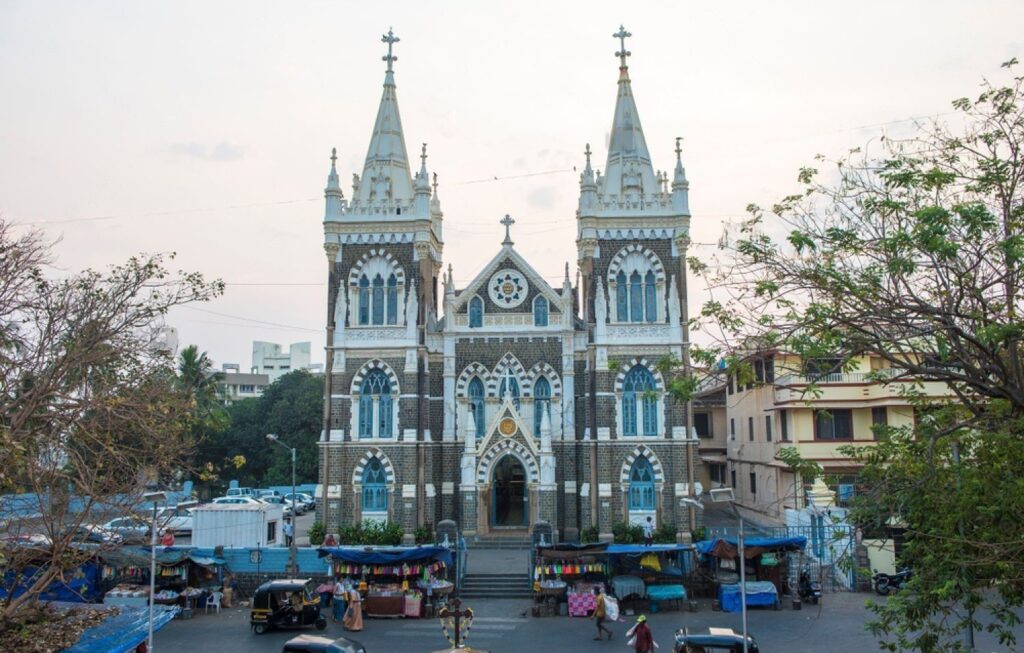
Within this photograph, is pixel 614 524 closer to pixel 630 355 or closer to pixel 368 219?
pixel 630 355

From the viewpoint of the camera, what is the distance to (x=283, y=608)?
2169 cm

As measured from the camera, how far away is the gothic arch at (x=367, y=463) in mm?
34188

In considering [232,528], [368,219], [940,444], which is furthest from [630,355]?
[940,444]

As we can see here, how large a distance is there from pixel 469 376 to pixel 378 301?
4.80 metres

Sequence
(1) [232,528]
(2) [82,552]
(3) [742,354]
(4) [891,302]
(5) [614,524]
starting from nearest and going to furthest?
(4) [891,302] < (3) [742,354] < (2) [82,552] < (1) [232,528] < (5) [614,524]

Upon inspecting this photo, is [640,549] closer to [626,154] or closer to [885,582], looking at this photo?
[885,582]

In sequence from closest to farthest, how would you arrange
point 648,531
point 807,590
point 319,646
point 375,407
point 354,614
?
point 319,646 → point 354,614 → point 807,590 → point 648,531 → point 375,407

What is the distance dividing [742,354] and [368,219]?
26258mm

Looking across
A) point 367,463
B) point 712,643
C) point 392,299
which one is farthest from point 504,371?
point 712,643

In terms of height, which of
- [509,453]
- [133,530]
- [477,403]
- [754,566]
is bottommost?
→ [754,566]

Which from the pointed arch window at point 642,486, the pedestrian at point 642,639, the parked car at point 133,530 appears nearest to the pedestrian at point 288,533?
the parked car at point 133,530

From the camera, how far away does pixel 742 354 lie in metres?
11.6

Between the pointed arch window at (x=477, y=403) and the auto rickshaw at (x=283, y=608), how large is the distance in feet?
45.2

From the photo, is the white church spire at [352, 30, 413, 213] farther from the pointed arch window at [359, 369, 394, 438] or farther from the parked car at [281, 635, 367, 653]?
the parked car at [281, 635, 367, 653]
